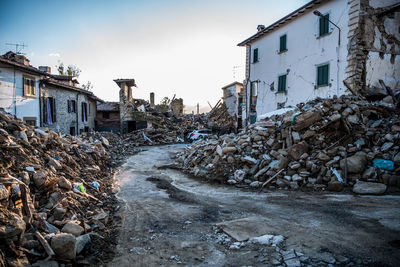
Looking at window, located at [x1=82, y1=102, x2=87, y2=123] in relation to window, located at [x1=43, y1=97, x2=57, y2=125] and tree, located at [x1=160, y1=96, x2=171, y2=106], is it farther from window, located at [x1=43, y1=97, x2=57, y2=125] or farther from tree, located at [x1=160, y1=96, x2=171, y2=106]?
tree, located at [x1=160, y1=96, x2=171, y2=106]

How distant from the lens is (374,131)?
8898 millimetres

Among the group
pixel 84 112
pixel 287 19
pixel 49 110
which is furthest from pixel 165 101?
pixel 287 19

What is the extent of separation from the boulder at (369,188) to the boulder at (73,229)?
768 centimetres

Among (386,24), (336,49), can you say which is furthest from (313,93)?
(386,24)

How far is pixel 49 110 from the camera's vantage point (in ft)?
65.8

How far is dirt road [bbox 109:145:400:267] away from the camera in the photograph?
379cm

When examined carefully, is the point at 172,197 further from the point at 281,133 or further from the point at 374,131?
the point at 374,131

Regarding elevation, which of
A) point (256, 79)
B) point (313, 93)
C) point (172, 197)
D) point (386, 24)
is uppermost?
point (386, 24)

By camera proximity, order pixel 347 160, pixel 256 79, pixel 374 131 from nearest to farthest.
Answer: pixel 347 160 → pixel 374 131 → pixel 256 79

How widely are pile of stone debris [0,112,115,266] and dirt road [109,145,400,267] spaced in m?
0.72

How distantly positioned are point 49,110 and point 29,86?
2.95 m

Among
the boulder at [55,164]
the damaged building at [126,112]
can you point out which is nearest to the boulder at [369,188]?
the boulder at [55,164]

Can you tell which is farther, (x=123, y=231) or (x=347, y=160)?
(x=347, y=160)

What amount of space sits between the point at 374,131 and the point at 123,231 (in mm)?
9526
